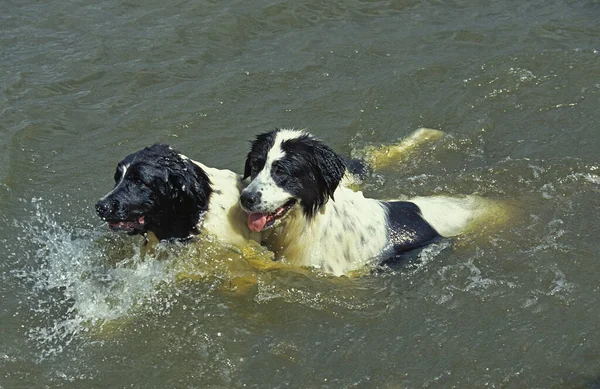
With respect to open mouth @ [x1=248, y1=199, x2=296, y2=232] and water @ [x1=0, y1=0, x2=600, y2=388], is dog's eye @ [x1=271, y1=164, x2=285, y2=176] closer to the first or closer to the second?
open mouth @ [x1=248, y1=199, x2=296, y2=232]

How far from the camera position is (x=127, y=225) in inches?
248

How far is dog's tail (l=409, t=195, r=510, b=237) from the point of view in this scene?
24.6ft

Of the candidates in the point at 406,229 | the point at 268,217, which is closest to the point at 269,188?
the point at 268,217

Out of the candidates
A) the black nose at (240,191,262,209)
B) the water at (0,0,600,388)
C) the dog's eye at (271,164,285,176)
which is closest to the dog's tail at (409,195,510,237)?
the water at (0,0,600,388)

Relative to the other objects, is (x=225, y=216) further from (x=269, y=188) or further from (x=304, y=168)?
(x=304, y=168)

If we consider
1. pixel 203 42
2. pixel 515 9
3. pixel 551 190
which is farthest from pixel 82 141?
pixel 515 9

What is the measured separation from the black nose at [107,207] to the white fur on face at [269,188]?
96 centimetres

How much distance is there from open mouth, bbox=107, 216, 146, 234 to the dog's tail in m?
2.54

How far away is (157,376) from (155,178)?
1.43 m

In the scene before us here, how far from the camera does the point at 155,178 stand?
6.25 meters

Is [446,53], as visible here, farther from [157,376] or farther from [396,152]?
[157,376]

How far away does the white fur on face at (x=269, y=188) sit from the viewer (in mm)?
6160

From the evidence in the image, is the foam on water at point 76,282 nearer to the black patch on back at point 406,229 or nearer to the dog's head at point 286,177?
the dog's head at point 286,177

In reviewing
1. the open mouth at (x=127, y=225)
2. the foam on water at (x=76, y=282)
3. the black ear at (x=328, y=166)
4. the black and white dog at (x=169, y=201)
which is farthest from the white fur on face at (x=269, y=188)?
the foam on water at (x=76, y=282)
